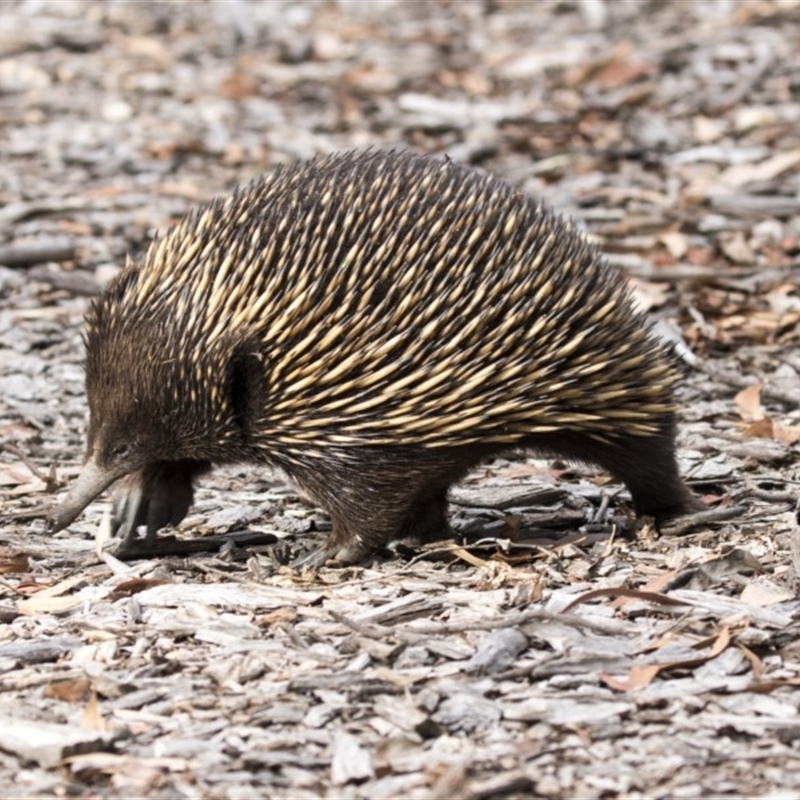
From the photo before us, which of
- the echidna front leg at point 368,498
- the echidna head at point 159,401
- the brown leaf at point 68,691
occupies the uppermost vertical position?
the echidna head at point 159,401

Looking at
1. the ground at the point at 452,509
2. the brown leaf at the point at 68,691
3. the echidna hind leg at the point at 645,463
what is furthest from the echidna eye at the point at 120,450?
the echidna hind leg at the point at 645,463

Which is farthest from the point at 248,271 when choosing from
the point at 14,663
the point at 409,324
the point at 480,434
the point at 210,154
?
the point at 210,154

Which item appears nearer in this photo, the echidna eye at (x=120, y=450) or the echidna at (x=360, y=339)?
the echidna at (x=360, y=339)

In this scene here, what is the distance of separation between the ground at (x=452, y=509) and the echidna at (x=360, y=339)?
39 cm

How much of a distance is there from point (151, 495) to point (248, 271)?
104 cm

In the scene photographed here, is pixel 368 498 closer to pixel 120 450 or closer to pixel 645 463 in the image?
pixel 120 450

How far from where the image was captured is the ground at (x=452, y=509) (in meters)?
3.91

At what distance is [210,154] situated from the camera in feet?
35.0

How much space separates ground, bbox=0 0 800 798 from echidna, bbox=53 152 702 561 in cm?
39

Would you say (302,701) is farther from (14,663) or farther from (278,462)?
(278,462)

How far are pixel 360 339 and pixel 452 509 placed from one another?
132 centimetres

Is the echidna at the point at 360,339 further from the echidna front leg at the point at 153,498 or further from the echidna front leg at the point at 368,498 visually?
the echidna front leg at the point at 153,498

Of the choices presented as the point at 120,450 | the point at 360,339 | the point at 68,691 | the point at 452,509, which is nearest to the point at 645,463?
the point at 452,509

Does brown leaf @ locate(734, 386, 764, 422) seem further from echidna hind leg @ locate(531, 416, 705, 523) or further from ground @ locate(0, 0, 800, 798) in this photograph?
echidna hind leg @ locate(531, 416, 705, 523)
